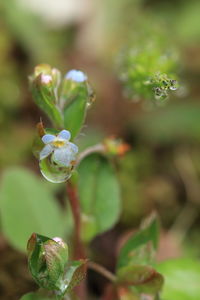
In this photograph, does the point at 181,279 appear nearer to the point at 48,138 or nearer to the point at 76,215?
the point at 76,215

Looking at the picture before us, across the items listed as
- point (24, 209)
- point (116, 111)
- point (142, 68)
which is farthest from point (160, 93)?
point (116, 111)

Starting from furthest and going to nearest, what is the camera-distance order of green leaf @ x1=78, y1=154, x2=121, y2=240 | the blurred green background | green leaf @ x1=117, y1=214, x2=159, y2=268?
the blurred green background < green leaf @ x1=78, y1=154, x2=121, y2=240 < green leaf @ x1=117, y1=214, x2=159, y2=268

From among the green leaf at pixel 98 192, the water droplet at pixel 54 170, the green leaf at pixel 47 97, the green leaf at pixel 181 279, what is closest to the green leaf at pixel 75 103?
the green leaf at pixel 47 97

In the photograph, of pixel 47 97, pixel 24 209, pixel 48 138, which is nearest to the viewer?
pixel 48 138

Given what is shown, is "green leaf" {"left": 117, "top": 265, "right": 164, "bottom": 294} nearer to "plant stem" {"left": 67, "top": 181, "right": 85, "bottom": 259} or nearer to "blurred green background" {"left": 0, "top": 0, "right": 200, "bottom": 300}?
"plant stem" {"left": 67, "top": 181, "right": 85, "bottom": 259}

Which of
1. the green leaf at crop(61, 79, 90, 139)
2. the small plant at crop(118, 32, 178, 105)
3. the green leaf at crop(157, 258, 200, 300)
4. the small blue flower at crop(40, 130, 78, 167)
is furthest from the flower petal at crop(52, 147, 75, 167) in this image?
the green leaf at crop(157, 258, 200, 300)

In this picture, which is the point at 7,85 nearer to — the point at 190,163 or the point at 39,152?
the point at 190,163

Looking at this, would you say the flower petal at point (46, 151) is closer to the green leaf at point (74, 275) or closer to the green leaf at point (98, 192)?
the green leaf at point (74, 275)

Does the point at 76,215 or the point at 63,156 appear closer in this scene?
the point at 63,156
